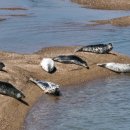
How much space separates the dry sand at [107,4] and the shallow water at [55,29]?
6.59 ft

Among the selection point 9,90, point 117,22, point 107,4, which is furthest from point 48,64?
point 107,4

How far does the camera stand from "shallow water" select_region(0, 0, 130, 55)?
26.7m

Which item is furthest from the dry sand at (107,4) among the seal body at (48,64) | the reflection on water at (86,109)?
the reflection on water at (86,109)

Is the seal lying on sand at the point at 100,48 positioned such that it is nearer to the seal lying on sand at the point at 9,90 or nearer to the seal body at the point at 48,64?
the seal body at the point at 48,64

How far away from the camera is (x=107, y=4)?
153 ft

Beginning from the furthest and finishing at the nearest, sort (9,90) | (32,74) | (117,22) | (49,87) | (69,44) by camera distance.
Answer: (117,22), (69,44), (32,74), (49,87), (9,90)

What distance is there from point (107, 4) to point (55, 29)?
51.1 feet

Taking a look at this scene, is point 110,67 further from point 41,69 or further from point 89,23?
point 89,23

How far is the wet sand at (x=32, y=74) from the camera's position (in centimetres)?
1523

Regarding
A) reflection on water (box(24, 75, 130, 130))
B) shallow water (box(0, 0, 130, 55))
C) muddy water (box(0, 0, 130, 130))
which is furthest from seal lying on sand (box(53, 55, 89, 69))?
shallow water (box(0, 0, 130, 55))

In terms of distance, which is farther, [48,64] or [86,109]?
[48,64]

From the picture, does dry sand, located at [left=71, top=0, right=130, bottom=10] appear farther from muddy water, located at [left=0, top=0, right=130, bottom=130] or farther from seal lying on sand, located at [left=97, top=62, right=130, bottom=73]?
seal lying on sand, located at [left=97, top=62, right=130, bottom=73]

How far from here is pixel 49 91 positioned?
1775 cm

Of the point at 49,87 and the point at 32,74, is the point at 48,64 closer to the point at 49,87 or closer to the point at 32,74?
the point at 32,74
